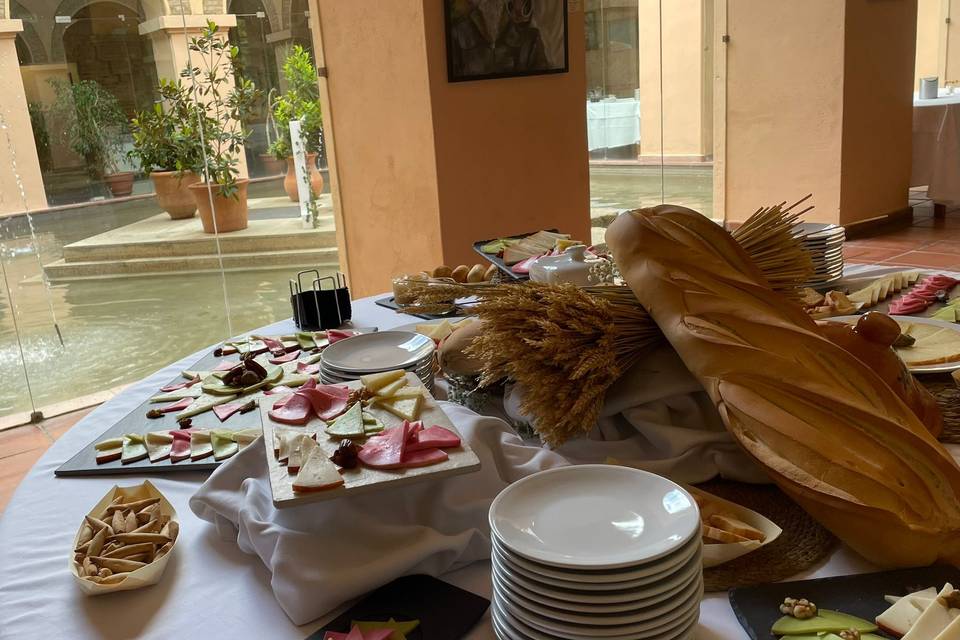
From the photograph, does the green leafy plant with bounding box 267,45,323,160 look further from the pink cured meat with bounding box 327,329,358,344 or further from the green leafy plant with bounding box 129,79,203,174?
the pink cured meat with bounding box 327,329,358,344

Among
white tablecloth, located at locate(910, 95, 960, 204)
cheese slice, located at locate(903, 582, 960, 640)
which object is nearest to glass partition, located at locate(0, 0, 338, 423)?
cheese slice, located at locate(903, 582, 960, 640)

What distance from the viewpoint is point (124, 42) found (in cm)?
371

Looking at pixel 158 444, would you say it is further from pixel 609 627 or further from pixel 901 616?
pixel 901 616

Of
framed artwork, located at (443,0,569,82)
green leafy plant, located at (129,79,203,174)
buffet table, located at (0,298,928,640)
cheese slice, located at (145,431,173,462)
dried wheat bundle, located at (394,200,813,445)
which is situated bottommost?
buffet table, located at (0,298,928,640)

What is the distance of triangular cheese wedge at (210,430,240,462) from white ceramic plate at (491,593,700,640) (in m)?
0.57

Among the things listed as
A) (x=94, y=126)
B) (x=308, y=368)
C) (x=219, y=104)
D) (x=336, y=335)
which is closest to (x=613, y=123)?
(x=219, y=104)

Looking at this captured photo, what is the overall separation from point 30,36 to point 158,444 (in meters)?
3.03

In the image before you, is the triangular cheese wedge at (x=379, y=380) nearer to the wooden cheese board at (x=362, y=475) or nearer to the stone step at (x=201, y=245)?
the wooden cheese board at (x=362, y=475)

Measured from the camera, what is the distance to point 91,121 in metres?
3.66

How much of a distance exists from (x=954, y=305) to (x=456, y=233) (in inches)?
109

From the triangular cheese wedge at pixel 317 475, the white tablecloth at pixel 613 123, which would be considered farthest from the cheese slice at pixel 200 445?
the white tablecloth at pixel 613 123

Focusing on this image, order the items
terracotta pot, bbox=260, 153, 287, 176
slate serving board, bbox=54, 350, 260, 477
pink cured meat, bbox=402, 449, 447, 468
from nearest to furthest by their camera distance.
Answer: pink cured meat, bbox=402, 449, 447, 468, slate serving board, bbox=54, 350, 260, 477, terracotta pot, bbox=260, 153, 287, 176

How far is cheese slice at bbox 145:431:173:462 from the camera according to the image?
1162 mm

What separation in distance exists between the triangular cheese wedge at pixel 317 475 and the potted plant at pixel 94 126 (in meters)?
3.31
